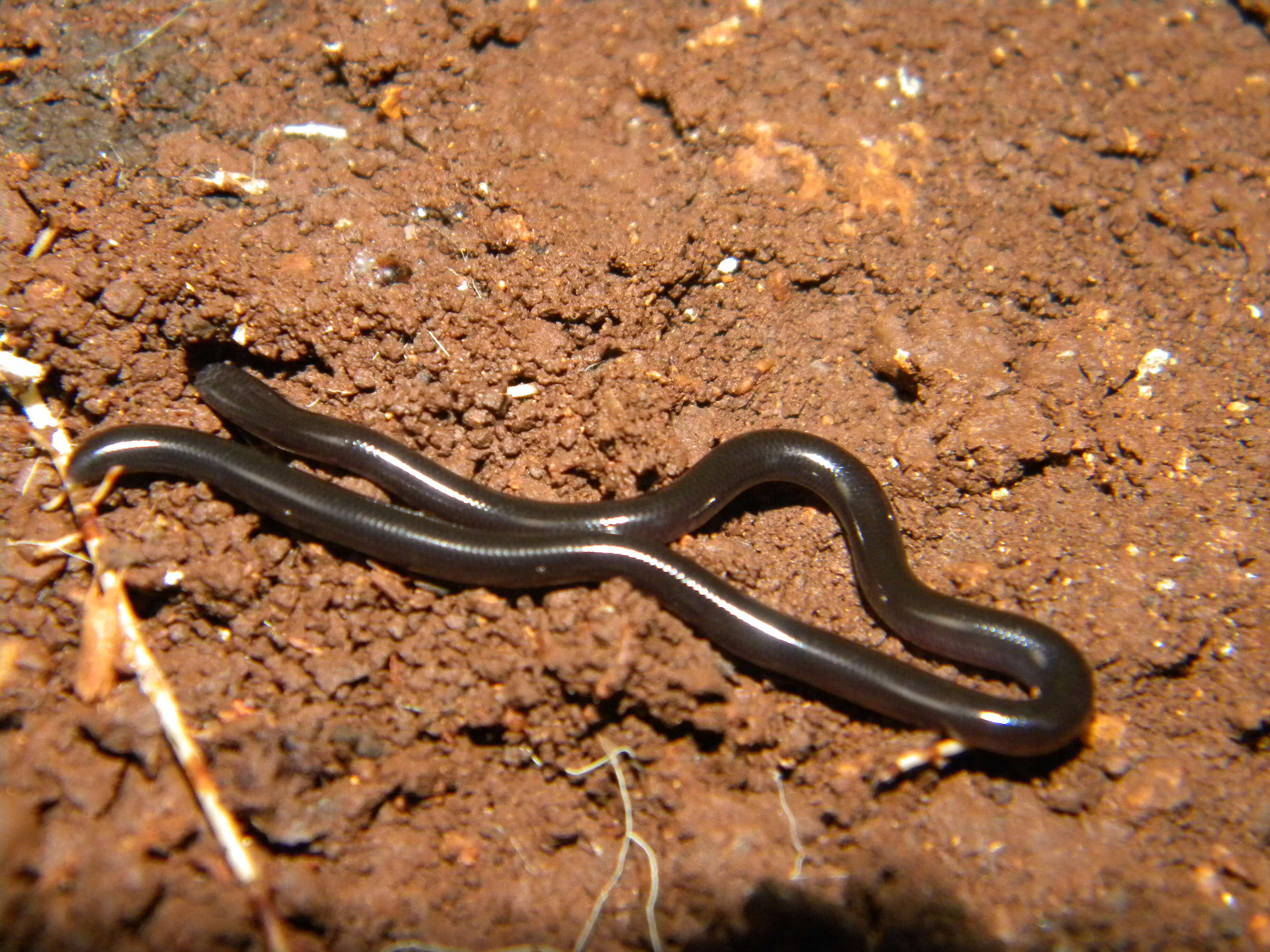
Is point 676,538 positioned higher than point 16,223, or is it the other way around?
point 16,223

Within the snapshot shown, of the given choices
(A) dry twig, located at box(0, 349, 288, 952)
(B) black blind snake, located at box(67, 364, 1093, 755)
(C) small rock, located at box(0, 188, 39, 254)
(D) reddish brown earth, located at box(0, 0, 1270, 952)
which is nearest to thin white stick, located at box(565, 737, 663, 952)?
(D) reddish brown earth, located at box(0, 0, 1270, 952)

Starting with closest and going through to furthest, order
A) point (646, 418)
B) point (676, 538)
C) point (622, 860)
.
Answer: point (622, 860)
point (676, 538)
point (646, 418)

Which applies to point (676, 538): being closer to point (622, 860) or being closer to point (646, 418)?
point (646, 418)

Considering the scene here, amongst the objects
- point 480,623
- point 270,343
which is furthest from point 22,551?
point 480,623

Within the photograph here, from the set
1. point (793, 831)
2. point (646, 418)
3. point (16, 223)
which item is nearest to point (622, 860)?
point (793, 831)

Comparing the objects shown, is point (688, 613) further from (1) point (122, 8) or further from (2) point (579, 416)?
(1) point (122, 8)

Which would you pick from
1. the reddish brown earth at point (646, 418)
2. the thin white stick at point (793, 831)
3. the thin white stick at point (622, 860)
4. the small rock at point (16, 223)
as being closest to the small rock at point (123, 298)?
the reddish brown earth at point (646, 418)

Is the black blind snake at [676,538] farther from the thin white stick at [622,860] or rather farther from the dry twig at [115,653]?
the thin white stick at [622,860]
